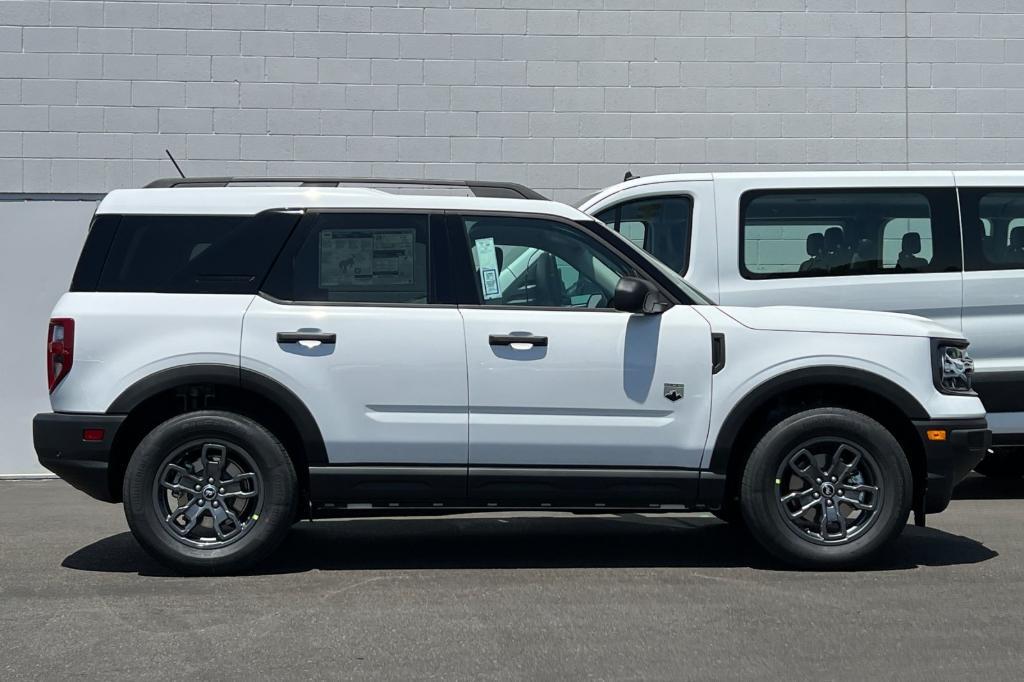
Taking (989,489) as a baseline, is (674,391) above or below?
above

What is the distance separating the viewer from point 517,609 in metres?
5.74

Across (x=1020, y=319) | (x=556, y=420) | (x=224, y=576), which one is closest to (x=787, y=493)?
(x=556, y=420)

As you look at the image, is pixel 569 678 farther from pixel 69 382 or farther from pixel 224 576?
pixel 69 382

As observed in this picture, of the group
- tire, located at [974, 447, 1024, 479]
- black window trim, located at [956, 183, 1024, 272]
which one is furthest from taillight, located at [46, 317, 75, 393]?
tire, located at [974, 447, 1024, 479]

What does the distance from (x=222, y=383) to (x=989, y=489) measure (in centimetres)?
638

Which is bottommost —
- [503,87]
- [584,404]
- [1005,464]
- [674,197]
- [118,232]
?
[1005,464]

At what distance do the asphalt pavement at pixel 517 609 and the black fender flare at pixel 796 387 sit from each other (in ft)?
2.07

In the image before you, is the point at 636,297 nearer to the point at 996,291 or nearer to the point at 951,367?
the point at 951,367

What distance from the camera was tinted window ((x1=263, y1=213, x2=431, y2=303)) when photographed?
652 cm

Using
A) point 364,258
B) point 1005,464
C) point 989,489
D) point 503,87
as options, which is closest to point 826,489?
point 364,258

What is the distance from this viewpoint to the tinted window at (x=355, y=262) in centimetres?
652

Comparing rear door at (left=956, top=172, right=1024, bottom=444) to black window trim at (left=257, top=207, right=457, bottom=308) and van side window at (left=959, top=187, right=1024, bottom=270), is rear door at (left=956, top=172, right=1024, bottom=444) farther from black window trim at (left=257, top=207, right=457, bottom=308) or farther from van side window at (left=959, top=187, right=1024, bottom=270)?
black window trim at (left=257, top=207, right=457, bottom=308)

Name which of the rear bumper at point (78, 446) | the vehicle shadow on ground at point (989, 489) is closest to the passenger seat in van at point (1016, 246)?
the vehicle shadow on ground at point (989, 489)

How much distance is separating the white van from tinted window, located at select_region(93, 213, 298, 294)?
3.22 metres
